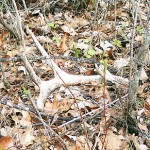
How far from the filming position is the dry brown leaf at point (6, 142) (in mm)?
2213

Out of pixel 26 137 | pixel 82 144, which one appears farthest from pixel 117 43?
pixel 26 137

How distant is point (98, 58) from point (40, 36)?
805 mm

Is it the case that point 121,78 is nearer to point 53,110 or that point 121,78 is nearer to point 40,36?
point 53,110

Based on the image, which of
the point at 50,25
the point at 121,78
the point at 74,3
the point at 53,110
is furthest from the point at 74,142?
the point at 74,3

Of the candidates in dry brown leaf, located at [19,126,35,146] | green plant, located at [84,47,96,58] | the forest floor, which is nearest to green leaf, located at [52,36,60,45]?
the forest floor

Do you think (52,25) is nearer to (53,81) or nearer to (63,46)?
(63,46)

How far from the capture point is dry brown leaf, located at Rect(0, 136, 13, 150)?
221 centimetres

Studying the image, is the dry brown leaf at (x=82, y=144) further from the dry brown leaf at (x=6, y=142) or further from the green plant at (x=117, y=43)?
the green plant at (x=117, y=43)

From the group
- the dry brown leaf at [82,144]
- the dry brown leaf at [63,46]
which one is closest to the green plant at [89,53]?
the dry brown leaf at [63,46]

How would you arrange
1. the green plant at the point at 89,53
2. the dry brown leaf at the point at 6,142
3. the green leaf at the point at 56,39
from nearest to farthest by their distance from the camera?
the dry brown leaf at the point at 6,142
the green plant at the point at 89,53
the green leaf at the point at 56,39

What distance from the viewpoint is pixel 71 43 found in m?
3.56

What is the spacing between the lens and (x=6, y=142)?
2230 mm

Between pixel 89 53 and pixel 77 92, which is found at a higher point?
pixel 89 53

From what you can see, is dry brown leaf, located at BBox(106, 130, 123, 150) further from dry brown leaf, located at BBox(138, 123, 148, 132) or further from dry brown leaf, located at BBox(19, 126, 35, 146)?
dry brown leaf, located at BBox(19, 126, 35, 146)
